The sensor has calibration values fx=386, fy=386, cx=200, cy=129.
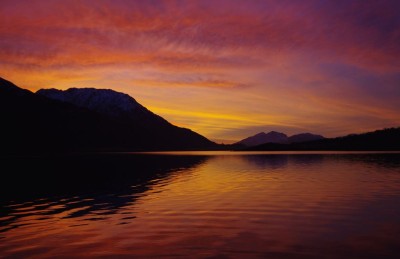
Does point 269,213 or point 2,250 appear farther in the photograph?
point 269,213

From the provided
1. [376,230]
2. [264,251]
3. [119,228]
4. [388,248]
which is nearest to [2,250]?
[119,228]

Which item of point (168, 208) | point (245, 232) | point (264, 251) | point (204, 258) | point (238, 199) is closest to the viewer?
point (204, 258)

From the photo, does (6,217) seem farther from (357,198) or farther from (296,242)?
(357,198)

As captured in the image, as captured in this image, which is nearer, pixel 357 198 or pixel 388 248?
pixel 388 248

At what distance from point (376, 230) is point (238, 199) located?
1634cm

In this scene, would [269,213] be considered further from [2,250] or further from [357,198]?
[2,250]

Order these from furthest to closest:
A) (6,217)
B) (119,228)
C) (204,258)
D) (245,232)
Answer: (6,217), (119,228), (245,232), (204,258)

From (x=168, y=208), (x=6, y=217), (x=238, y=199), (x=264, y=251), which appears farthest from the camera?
(x=238, y=199)

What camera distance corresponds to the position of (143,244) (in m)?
21.2

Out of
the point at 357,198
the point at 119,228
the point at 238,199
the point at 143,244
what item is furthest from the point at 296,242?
the point at 357,198

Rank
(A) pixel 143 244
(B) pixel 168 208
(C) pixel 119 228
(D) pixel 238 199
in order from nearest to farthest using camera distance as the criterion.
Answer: (A) pixel 143 244
(C) pixel 119 228
(B) pixel 168 208
(D) pixel 238 199

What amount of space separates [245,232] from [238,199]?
590 inches

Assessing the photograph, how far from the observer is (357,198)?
128 ft

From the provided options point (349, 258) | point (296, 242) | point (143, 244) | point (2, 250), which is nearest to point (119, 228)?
point (143, 244)
